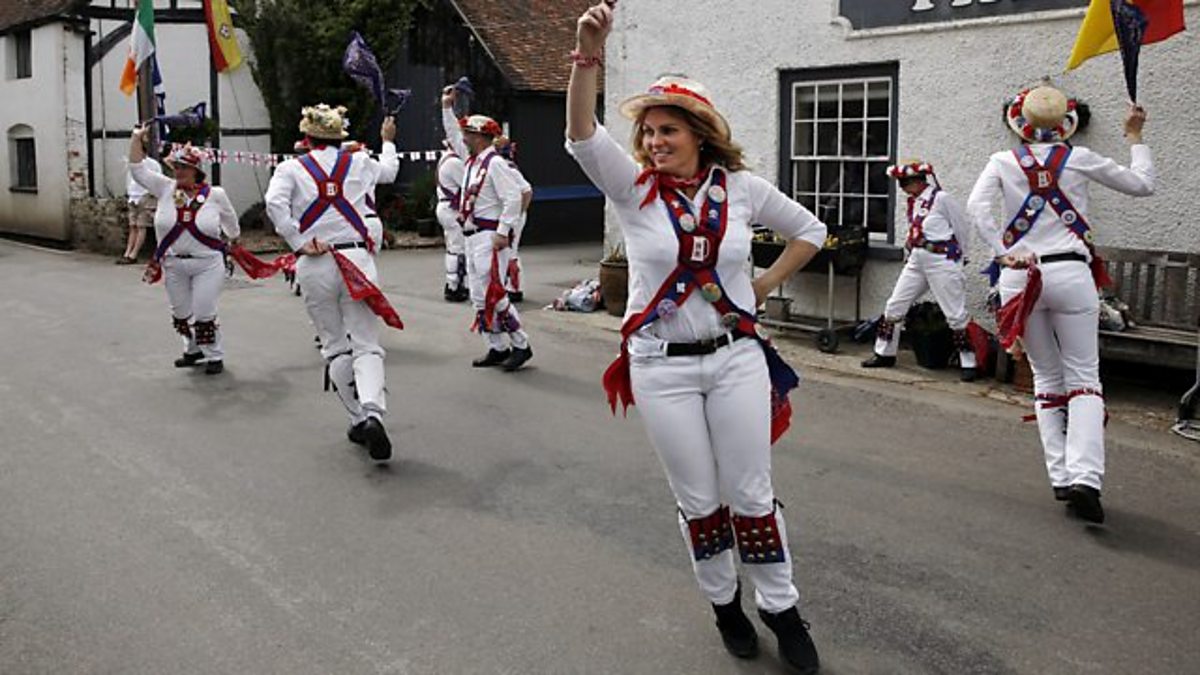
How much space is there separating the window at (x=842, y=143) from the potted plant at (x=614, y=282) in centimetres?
201

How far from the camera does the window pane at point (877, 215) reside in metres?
10.8

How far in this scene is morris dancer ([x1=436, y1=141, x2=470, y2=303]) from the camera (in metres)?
14.0

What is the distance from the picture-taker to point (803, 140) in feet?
37.4

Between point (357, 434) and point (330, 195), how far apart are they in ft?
4.81

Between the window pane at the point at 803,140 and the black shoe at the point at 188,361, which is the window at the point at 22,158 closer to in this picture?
the black shoe at the point at 188,361

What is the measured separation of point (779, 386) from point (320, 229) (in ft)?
12.0

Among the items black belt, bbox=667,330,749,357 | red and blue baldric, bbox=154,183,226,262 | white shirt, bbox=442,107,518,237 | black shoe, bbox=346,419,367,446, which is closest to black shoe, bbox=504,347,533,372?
white shirt, bbox=442,107,518,237

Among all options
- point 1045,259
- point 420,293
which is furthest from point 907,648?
point 420,293

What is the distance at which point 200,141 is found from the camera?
884 inches

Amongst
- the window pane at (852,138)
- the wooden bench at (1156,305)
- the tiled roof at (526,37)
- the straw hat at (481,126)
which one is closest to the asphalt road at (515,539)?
the wooden bench at (1156,305)

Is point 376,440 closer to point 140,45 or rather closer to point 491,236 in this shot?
point 491,236

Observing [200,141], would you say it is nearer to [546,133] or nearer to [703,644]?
[546,133]

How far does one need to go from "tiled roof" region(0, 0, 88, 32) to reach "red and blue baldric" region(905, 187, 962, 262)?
59.8 feet

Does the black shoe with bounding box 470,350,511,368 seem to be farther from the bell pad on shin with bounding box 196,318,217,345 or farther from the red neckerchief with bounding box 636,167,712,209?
the red neckerchief with bounding box 636,167,712,209
